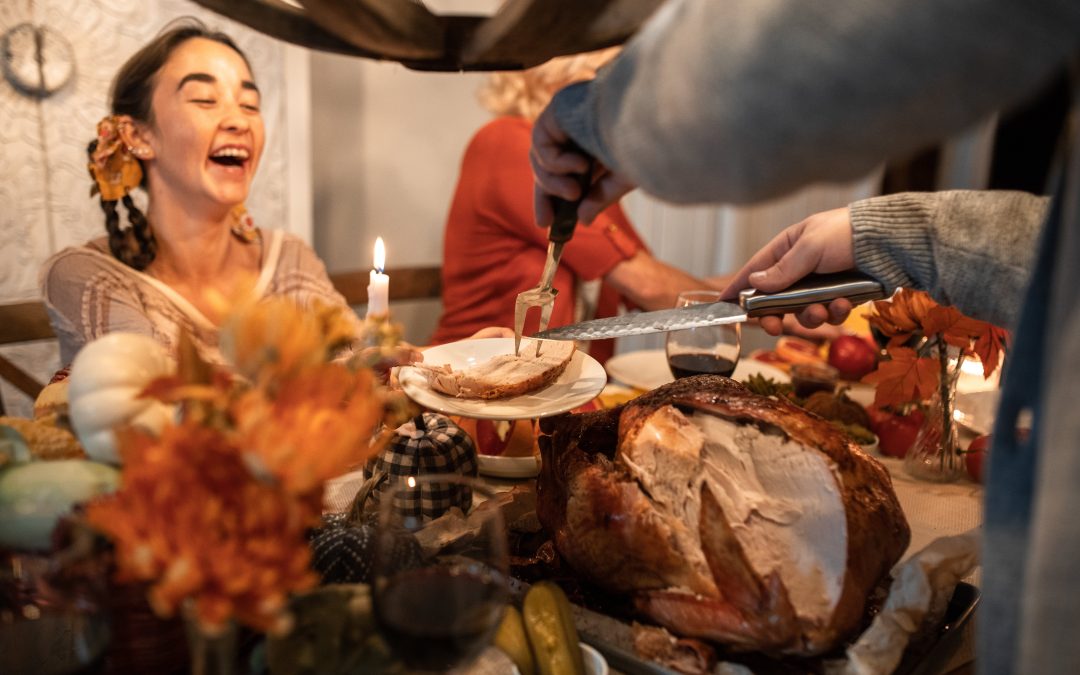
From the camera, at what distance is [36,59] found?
7.04 feet

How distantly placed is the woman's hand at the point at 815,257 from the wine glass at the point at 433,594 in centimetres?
60

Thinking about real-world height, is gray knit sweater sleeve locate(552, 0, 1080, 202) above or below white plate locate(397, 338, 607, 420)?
above

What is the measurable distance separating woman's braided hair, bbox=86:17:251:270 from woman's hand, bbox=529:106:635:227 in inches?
48.3

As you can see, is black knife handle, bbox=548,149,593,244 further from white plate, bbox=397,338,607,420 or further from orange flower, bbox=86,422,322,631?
orange flower, bbox=86,422,322,631

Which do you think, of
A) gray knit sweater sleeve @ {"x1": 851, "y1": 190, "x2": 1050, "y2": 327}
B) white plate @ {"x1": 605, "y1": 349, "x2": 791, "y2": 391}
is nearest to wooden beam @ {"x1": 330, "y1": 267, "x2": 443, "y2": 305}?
white plate @ {"x1": 605, "y1": 349, "x2": 791, "y2": 391}

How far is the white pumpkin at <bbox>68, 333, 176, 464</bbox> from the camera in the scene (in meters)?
0.61

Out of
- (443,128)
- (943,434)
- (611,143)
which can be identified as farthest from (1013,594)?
(443,128)

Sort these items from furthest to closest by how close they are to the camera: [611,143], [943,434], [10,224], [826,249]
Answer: [10,224] → [943,434] → [826,249] → [611,143]

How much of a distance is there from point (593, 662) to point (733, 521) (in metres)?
0.22

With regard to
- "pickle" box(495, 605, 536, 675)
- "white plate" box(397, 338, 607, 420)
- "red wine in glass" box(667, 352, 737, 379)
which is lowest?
"pickle" box(495, 605, 536, 675)

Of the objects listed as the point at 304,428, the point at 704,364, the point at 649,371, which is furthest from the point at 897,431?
the point at 304,428

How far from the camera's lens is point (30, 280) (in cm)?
228

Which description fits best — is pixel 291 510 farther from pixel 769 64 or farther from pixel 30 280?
pixel 30 280

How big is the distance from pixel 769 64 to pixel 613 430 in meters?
0.61
